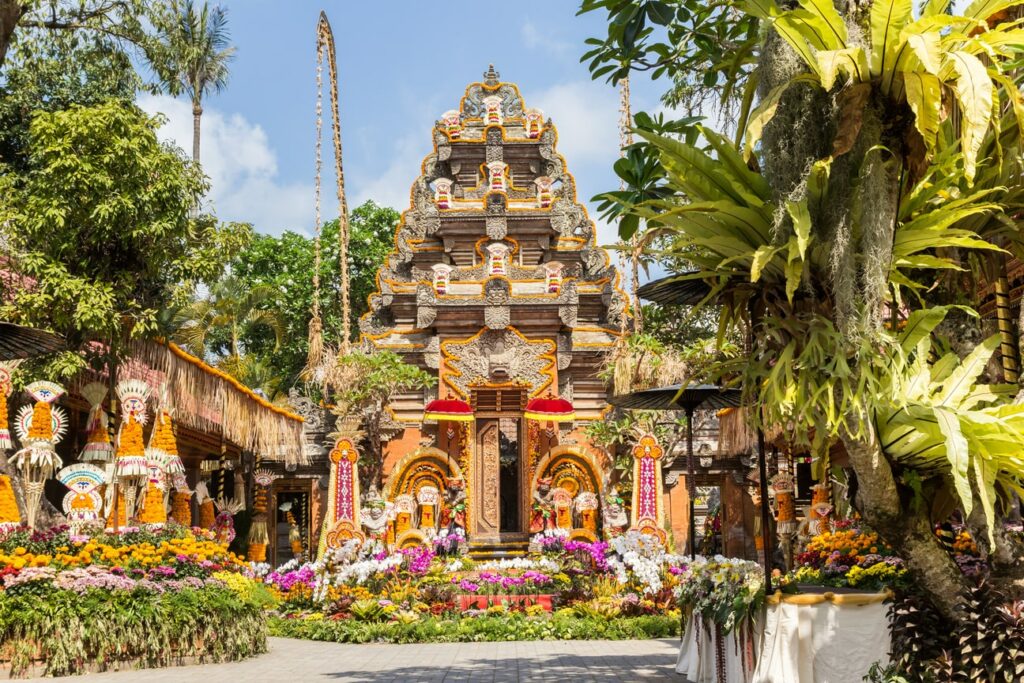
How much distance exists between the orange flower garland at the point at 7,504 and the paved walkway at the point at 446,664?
230 cm

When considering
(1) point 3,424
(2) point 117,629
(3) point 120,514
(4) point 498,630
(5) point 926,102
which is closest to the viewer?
(5) point 926,102

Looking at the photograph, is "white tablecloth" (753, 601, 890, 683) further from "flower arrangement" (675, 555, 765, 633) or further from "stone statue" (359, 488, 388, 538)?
"stone statue" (359, 488, 388, 538)

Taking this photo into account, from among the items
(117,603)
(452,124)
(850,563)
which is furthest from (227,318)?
(850,563)

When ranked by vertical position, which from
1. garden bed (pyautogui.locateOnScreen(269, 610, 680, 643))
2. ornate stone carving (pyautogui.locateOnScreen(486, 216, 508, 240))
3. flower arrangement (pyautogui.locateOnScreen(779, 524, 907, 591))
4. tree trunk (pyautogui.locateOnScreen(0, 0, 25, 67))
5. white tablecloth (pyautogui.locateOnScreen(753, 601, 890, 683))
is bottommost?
garden bed (pyautogui.locateOnScreen(269, 610, 680, 643))

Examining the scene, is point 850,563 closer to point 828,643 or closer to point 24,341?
point 828,643

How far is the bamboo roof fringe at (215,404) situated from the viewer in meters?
15.1

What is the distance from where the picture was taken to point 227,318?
35.1m

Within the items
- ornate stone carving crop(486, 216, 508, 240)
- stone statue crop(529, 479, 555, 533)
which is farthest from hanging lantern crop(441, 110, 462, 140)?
stone statue crop(529, 479, 555, 533)

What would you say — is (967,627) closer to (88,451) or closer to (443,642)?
(443,642)

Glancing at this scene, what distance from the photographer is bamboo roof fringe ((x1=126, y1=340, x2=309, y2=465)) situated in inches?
593

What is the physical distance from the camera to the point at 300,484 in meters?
25.9

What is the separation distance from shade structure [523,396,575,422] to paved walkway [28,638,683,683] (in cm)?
988

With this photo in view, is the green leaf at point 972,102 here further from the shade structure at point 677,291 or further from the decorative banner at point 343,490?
the decorative banner at point 343,490

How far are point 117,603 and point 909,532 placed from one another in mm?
8045
